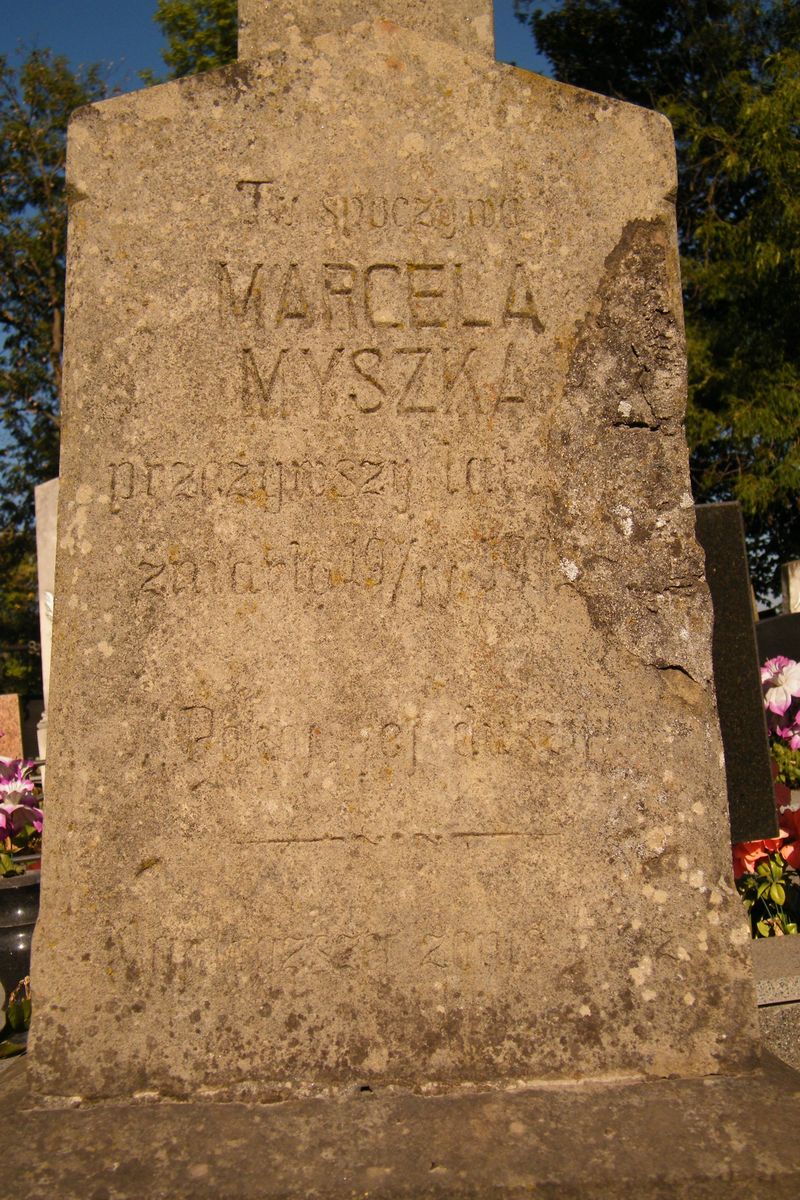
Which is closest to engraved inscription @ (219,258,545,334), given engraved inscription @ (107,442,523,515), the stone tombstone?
the stone tombstone

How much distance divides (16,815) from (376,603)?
2267mm

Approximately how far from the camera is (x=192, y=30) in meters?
18.0

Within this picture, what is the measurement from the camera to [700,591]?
2.39 m

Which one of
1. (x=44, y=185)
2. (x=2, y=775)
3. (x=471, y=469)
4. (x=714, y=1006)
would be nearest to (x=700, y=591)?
(x=471, y=469)

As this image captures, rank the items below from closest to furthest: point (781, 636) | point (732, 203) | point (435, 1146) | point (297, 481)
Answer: point (435, 1146) → point (297, 481) → point (781, 636) → point (732, 203)

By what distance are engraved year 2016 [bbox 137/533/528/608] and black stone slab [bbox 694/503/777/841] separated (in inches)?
40.5

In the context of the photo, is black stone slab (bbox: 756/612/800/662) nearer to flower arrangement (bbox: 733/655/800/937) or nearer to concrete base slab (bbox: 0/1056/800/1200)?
flower arrangement (bbox: 733/655/800/937)

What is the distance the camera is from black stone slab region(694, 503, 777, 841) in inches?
119

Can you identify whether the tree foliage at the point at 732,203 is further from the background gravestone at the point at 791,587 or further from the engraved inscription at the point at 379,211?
the engraved inscription at the point at 379,211

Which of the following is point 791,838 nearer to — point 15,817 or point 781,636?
point 15,817

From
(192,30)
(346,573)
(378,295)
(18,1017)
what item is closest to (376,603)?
(346,573)

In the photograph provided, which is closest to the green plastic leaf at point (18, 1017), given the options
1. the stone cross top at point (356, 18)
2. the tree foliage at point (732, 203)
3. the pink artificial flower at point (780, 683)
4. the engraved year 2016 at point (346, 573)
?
the engraved year 2016 at point (346, 573)

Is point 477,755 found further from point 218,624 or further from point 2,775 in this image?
point 2,775

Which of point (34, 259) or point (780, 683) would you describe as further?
point (34, 259)
